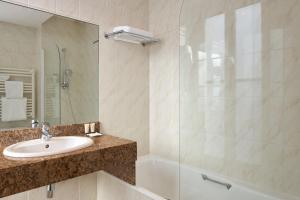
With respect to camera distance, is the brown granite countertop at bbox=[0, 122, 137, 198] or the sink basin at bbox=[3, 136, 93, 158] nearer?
the brown granite countertop at bbox=[0, 122, 137, 198]

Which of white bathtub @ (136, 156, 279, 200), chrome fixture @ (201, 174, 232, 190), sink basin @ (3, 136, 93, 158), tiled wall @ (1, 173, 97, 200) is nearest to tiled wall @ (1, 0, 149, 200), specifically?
tiled wall @ (1, 173, 97, 200)

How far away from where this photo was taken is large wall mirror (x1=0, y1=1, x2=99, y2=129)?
5.18 feet

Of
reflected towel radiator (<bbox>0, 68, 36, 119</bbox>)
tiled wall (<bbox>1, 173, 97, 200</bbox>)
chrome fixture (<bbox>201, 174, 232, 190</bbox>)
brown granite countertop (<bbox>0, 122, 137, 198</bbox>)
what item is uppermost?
reflected towel radiator (<bbox>0, 68, 36, 119</bbox>)

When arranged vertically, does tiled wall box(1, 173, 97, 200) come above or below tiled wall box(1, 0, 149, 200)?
below

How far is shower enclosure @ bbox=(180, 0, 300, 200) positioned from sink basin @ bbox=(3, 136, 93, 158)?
1.05 metres

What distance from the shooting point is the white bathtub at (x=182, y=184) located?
1.71m

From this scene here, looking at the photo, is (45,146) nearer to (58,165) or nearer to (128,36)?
(58,165)

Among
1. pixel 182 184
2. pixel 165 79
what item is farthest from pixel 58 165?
pixel 165 79

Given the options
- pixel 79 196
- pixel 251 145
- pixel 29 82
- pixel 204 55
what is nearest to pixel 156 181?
pixel 79 196

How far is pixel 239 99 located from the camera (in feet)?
5.84

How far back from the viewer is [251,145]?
1716mm

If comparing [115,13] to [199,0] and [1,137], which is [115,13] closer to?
[199,0]

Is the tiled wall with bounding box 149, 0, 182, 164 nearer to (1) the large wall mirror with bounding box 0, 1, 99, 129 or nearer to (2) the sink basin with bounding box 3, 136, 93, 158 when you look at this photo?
(1) the large wall mirror with bounding box 0, 1, 99, 129

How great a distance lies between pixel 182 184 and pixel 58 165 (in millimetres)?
1258
